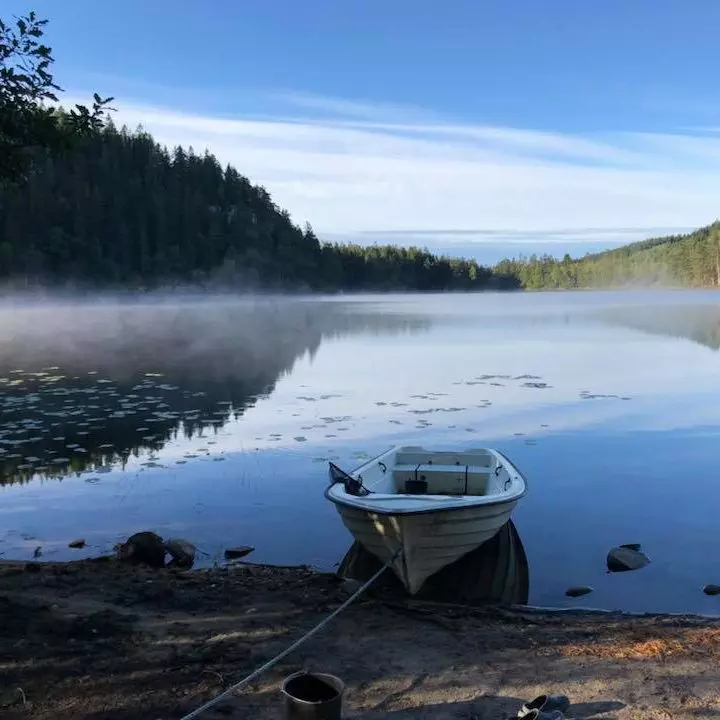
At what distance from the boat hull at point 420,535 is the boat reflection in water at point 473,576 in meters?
0.27

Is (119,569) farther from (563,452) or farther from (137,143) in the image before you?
(137,143)

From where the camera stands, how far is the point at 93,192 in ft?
455

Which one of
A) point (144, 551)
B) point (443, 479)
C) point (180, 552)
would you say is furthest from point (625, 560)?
point (144, 551)

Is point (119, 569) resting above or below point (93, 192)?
below

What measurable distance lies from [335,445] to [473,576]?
768cm

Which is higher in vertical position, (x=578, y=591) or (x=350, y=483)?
(x=350, y=483)

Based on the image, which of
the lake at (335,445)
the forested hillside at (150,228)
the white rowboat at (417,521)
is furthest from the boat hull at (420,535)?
the forested hillside at (150,228)

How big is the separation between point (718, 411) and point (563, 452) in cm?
794

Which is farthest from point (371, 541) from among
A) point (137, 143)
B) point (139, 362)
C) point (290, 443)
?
point (137, 143)

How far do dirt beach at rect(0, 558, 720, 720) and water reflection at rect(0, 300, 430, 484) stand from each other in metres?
7.31

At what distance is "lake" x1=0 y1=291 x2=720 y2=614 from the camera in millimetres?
10602

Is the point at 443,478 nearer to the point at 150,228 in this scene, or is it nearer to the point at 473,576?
the point at 473,576

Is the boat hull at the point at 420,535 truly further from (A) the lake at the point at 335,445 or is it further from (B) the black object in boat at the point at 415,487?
(B) the black object in boat at the point at 415,487

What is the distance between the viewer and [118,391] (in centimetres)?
2369
